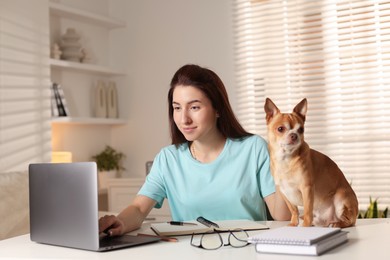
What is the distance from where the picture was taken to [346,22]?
387 cm

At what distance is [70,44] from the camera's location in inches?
167

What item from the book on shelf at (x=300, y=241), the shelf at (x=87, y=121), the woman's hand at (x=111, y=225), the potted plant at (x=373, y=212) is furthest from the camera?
the shelf at (x=87, y=121)

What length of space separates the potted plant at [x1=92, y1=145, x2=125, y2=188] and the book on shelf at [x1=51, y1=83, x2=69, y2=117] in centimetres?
62

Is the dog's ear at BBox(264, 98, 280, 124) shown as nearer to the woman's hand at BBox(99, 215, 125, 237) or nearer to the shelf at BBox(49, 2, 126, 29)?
the woman's hand at BBox(99, 215, 125, 237)

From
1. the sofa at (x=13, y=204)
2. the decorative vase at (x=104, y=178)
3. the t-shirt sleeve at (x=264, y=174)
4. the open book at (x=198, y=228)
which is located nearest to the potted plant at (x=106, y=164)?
the decorative vase at (x=104, y=178)

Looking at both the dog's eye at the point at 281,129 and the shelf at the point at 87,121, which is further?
the shelf at the point at 87,121

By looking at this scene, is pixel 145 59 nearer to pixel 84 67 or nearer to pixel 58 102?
pixel 84 67

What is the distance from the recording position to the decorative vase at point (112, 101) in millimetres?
4684

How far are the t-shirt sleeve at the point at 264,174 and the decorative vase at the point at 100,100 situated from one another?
8.89ft

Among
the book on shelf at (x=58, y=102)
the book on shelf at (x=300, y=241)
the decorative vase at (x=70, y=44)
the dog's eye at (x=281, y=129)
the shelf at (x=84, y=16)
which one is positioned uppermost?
the shelf at (x=84, y=16)

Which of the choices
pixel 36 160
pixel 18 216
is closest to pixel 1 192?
pixel 18 216

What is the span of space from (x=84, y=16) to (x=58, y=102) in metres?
0.77

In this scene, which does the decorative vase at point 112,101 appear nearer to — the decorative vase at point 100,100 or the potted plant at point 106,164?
the decorative vase at point 100,100

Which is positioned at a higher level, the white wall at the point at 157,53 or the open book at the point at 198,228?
the white wall at the point at 157,53
